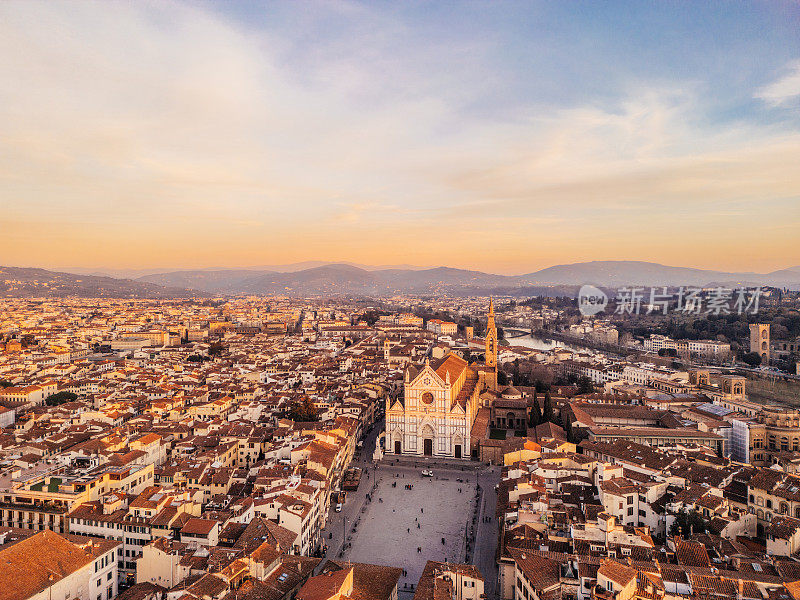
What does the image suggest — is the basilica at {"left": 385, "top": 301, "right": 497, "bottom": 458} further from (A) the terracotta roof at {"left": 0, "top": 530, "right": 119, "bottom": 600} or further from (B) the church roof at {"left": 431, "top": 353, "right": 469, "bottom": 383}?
(A) the terracotta roof at {"left": 0, "top": 530, "right": 119, "bottom": 600}

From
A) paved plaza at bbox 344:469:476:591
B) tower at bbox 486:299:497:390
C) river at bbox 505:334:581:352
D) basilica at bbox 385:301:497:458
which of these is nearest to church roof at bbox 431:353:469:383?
basilica at bbox 385:301:497:458

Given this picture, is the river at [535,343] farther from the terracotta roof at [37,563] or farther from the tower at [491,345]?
the terracotta roof at [37,563]

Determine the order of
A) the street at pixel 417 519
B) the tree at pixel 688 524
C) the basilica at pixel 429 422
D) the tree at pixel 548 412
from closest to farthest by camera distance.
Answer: the tree at pixel 688 524 → the street at pixel 417 519 → the basilica at pixel 429 422 → the tree at pixel 548 412

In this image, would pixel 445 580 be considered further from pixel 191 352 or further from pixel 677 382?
pixel 191 352

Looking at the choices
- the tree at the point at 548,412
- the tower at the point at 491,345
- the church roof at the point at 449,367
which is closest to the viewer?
the tree at the point at 548,412

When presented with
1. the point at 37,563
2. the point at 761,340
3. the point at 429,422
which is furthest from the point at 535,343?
the point at 37,563

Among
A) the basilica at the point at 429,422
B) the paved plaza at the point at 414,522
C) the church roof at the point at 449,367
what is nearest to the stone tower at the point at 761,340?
the church roof at the point at 449,367

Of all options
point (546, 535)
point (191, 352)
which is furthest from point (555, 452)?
point (191, 352)

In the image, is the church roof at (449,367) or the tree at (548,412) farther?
the church roof at (449,367)
